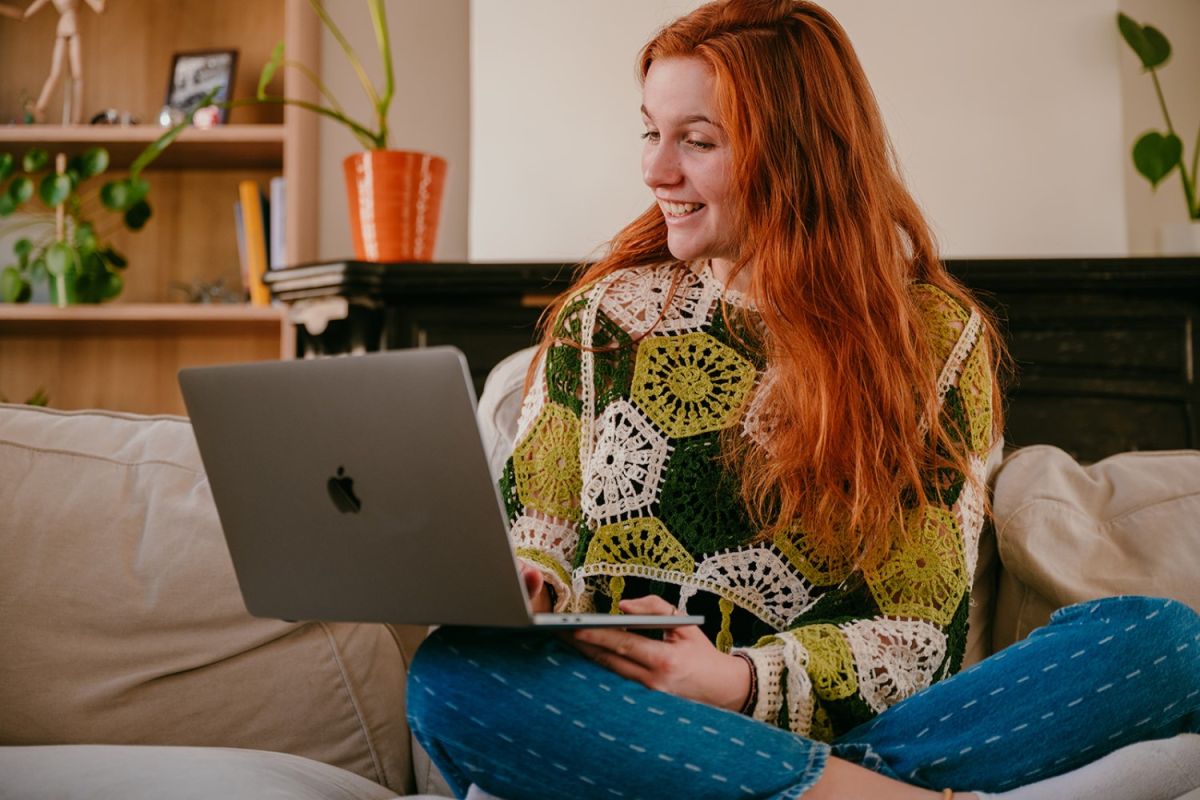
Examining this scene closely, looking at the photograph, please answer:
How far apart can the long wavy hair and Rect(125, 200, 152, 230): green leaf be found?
156cm

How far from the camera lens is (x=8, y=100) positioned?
2809 millimetres

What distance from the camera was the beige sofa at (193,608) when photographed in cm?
126

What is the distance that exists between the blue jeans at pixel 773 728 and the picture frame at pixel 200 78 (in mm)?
2080

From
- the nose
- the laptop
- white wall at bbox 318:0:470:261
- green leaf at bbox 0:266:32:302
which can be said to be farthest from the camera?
white wall at bbox 318:0:470:261

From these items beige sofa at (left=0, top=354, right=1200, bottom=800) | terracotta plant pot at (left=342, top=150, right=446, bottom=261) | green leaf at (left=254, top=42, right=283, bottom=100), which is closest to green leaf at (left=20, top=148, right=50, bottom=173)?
green leaf at (left=254, top=42, right=283, bottom=100)

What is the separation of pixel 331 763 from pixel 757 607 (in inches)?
19.9

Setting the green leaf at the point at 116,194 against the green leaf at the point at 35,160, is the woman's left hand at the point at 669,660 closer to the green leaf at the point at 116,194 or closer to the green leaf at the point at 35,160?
the green leaf at the point at 116,194

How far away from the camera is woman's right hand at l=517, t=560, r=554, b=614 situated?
3.78 ft

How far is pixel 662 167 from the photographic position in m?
1.34

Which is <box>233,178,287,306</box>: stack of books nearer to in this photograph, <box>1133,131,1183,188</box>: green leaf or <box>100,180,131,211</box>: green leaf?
<box>100,180,131,211</box>: green leaf

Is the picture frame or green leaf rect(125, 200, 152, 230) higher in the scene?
the picture frame

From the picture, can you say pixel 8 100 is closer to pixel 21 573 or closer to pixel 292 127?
pixel 292 127

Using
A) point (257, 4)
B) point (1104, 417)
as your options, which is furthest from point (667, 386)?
point (257, 4)

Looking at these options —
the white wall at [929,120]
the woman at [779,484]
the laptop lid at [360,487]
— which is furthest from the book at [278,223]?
the laptop lid at [360,487]
